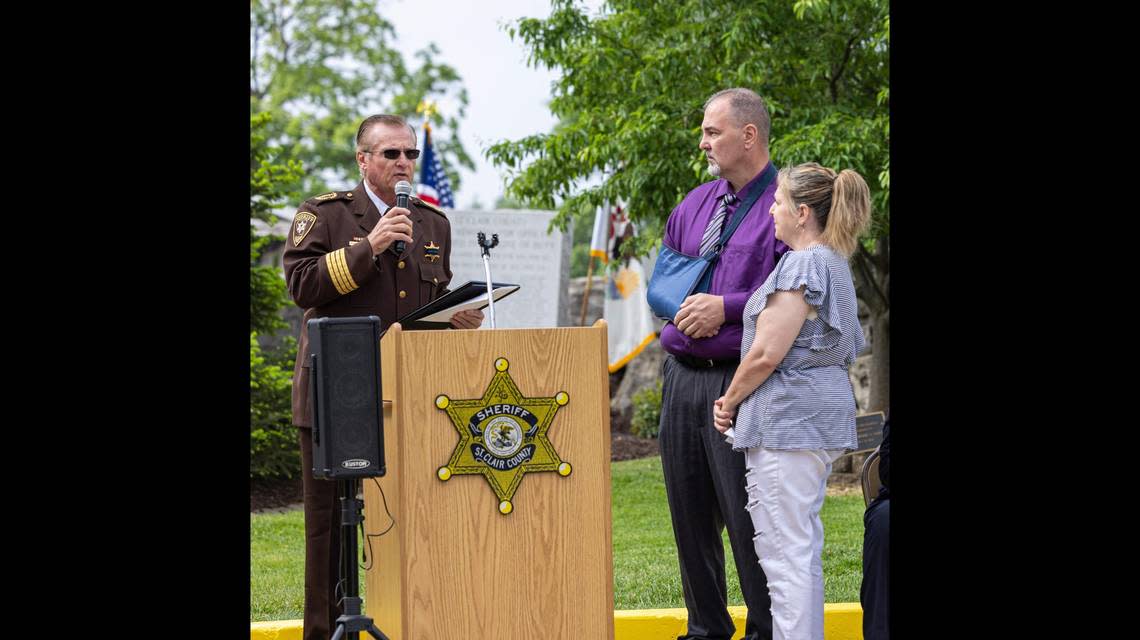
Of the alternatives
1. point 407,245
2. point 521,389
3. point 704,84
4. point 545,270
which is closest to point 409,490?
point 521,389

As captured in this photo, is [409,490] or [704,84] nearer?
[409,490]

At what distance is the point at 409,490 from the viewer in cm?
414

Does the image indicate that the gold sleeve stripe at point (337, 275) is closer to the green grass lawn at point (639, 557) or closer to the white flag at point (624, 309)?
the green grass lawn at point (639, 557)

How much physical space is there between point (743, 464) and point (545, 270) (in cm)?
969

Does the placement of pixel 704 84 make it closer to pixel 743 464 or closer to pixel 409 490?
pixel 743 464

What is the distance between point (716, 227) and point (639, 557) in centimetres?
369

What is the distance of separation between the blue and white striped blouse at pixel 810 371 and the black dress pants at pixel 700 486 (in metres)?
0.34

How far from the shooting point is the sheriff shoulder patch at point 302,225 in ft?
16.5


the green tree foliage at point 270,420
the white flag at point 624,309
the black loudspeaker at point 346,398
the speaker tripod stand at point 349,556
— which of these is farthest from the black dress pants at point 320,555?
the white flag at point 624,309

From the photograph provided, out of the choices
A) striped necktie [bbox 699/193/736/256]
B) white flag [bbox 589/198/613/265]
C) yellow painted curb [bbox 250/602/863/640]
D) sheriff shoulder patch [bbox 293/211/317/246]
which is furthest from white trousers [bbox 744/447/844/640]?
white flag [bbox 589/198/613/265]

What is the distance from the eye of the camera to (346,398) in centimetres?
402

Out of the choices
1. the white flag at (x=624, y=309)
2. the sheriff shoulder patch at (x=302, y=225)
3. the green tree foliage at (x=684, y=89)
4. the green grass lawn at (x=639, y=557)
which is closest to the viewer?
the sheriff shoulder patch at (x=302, y=225)

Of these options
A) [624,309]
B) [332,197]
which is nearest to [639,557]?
[332,197]
